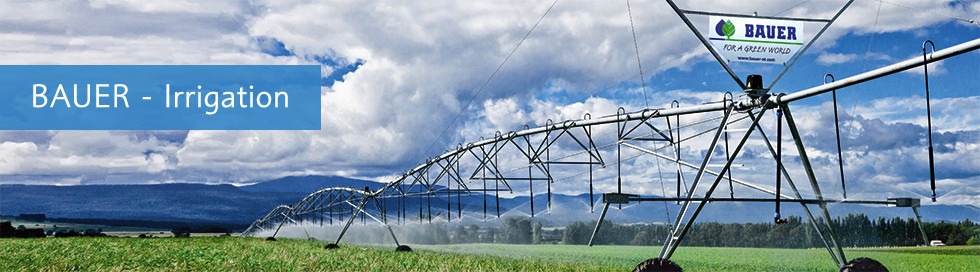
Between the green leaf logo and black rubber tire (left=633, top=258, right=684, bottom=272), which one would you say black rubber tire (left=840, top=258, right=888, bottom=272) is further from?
the green leaf logo

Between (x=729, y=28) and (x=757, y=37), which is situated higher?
(x=729, y=28)

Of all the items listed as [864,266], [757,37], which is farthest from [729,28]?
[864,266]

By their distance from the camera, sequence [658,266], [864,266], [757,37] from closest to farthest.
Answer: [658,266] < [864,266] < [757,37]

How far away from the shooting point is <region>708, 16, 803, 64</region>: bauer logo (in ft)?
50.5

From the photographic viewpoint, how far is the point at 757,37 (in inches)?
606

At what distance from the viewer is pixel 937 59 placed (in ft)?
39.0

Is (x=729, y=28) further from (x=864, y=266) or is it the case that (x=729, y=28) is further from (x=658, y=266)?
(x=864, y=266)

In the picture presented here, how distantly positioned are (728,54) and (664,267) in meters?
4.36

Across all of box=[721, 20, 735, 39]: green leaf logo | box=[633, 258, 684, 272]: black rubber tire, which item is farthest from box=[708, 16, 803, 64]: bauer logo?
box=[633, 258, 684, 272]: black rubber tire

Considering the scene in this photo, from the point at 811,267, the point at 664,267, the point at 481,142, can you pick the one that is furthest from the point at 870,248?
the point at 664,267

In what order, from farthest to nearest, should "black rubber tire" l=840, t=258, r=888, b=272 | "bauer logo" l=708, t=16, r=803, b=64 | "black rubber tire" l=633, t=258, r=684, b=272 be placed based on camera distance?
"bauer logo" l=708, t=16, r=803, b=64
"black rubber tire" l=840, t=258, r=888, b=272
"black rubber tire" l=633, t=258, r=684, b=272

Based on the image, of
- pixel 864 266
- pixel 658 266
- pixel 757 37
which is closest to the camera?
pixel 658 266

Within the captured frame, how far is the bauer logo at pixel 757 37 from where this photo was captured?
15379 millimetres

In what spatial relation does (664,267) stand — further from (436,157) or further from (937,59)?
(436,157)
